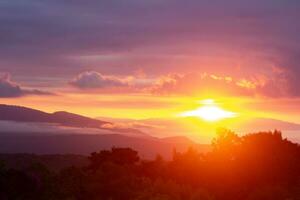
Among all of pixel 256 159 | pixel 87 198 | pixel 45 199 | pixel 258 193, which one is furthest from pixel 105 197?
pixel 256 159

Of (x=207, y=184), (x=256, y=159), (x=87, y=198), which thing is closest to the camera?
(x=87, y=198)

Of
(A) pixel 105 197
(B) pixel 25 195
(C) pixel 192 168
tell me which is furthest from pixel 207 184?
(B) pixel 25 195

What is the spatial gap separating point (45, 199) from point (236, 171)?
88.6ft

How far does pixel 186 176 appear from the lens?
80.3 metres

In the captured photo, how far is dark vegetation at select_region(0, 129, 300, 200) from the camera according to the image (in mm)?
62188

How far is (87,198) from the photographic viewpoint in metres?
62.2

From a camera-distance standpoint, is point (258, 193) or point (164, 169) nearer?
point (258, 193)

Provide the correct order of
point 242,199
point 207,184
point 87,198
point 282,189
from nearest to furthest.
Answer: point 87,198
point 282,189
point 242,199
point 207,184

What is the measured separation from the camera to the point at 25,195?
6288 cm

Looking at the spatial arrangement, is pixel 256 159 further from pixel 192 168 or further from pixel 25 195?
pixel 25 195

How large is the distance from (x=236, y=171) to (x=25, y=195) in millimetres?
28016

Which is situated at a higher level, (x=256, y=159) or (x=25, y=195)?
(x=256, y=159)

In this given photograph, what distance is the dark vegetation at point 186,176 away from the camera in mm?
62188

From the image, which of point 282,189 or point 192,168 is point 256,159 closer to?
point 192,168
